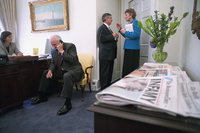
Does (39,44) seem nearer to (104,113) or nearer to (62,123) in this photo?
(62,123)

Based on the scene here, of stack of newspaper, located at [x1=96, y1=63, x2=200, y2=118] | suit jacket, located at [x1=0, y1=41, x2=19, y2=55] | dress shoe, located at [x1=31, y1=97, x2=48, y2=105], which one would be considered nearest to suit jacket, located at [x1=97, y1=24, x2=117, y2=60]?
dress shoe, located at [x1=31, y1=97, x2=48, y2=105]

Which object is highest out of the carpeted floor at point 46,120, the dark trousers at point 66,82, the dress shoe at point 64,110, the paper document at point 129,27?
the paper document at point 129,27

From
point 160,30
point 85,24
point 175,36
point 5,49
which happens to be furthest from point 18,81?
point 175,36

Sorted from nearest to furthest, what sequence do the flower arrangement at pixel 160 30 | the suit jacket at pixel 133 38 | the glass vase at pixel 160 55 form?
the flower arrangement at pixel 160 30 → the glass vase at pixel 160 55 → the suit jacket at pixel 133 38

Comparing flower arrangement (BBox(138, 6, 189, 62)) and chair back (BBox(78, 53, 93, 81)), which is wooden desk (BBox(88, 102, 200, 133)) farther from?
chair back (BBox(78, 53, 93, 81))

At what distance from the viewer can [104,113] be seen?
0.40 m

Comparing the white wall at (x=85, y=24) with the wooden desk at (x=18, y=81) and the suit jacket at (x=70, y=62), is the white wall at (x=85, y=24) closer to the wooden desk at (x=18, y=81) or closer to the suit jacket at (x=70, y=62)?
the suit jacket at (x=70, y=62)

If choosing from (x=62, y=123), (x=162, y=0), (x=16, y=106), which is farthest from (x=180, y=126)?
(x=16, y=106)

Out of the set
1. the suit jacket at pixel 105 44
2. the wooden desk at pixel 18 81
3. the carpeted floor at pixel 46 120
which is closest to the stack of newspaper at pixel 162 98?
the carpeted floor at pixel 46 120

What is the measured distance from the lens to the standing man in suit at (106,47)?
2477mm

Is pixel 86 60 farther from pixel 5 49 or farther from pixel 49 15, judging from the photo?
pixel 5 49

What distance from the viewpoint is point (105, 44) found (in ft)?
8.28

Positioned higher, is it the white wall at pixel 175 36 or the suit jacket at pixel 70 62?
the white wall at pixel 175 36

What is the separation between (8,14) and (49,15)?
Result: 136 cm
